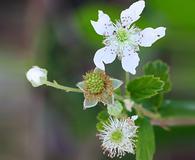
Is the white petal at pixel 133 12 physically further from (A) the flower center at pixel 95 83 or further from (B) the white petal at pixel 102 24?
(A) the flower center at pixel 95 83

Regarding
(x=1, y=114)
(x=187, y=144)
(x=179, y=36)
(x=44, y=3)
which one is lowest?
(x=187, y=144)

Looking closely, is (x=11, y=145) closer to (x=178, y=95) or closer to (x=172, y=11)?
(x=178, y=95)

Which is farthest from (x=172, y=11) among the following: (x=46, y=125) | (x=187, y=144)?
(x=46, y=125)

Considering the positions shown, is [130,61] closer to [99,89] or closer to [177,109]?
[99,89]

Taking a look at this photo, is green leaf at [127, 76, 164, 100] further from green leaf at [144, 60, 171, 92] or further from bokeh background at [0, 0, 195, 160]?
bokeh background at [0, 0, 195, 160]

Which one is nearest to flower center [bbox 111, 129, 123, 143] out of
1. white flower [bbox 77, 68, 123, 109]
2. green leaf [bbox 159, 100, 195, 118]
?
white flower [bbox 77, 68, 123, 109]

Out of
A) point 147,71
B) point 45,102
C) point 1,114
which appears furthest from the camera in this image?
point 1,114

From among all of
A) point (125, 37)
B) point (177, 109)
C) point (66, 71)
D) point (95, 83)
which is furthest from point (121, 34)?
point (66, 71)
